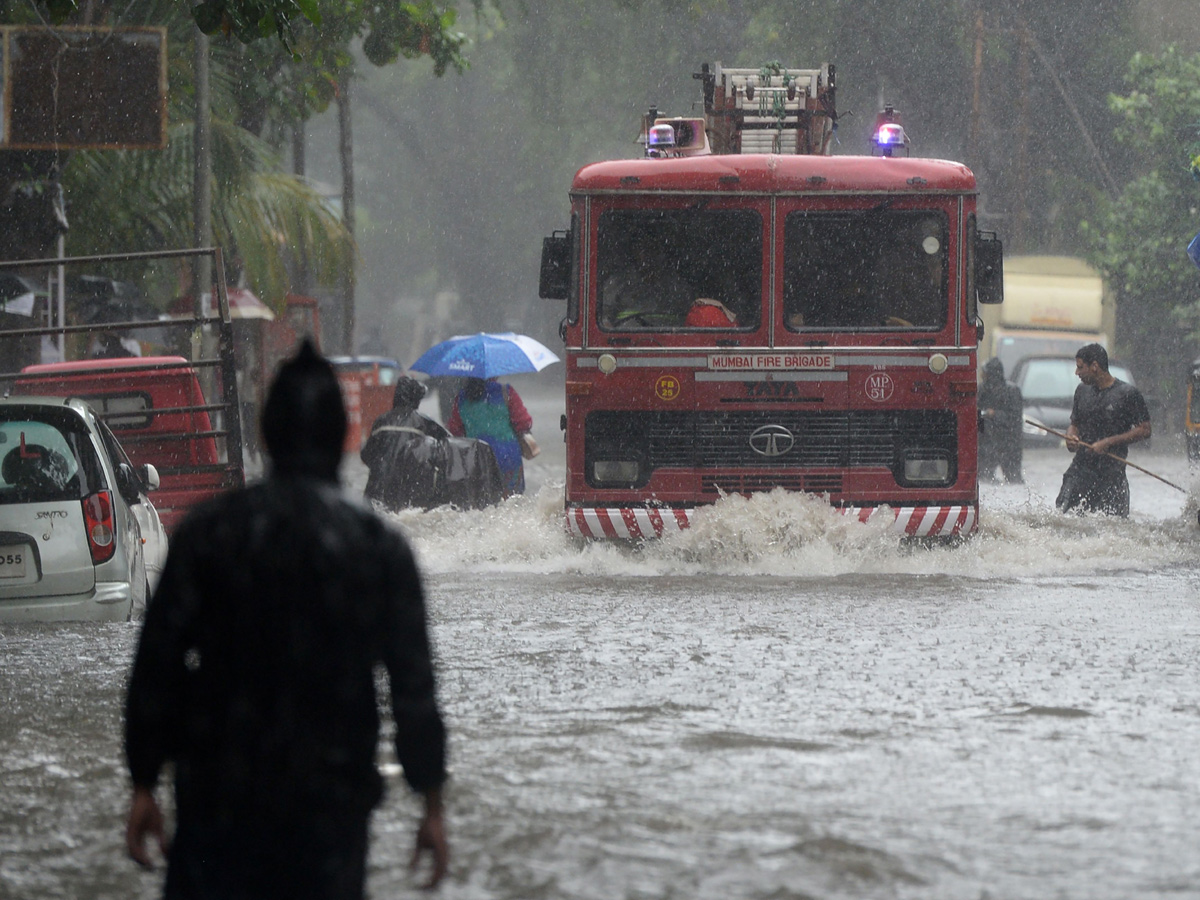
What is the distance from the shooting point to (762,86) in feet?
45.5

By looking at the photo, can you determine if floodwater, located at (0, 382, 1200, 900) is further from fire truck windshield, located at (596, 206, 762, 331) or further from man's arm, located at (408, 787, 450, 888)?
man's arm, located at (408, 787, 450, 888)

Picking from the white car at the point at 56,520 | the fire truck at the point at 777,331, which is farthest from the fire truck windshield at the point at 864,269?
the white car at the point at 56,520

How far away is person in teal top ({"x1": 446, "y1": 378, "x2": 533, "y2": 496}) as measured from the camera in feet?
51.0

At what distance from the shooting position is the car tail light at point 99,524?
938 cm

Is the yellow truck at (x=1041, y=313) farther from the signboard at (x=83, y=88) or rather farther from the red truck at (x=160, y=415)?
the red truck at (x=160, y=415)

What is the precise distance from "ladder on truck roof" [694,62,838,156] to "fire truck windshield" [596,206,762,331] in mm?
1946

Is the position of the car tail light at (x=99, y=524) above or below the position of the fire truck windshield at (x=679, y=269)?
below

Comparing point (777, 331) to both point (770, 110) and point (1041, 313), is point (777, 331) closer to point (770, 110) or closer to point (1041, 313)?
point (770, 110)

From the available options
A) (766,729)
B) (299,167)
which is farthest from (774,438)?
(299,167)

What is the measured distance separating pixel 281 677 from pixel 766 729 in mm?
3668

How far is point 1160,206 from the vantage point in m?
32.3

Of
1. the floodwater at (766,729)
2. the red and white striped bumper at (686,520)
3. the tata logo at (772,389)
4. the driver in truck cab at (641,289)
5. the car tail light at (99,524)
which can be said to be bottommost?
the floodwater at (766,729)

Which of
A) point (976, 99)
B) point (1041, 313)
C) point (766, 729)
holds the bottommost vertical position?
point (766, 729)

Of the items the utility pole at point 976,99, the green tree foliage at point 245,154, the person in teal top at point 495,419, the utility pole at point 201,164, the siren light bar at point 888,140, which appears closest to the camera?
the siren light bar at point 888,140
